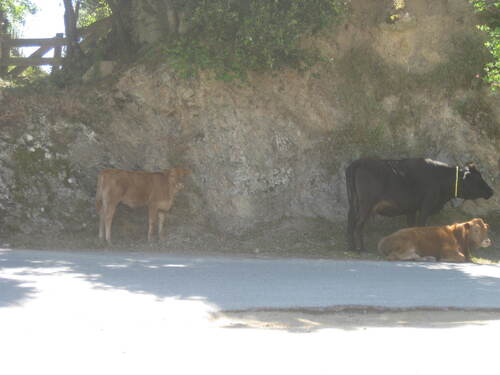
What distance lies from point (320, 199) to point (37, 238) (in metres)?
6.63

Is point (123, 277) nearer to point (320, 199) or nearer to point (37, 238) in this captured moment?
point (37, 238)

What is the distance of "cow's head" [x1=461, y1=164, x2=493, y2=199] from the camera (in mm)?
15555

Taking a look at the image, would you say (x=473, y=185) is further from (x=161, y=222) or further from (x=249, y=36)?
(x=161, y=222)

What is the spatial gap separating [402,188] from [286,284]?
6141 millimetres

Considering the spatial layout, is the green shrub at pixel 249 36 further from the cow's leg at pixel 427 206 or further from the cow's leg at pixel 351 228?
the cow's leg at pixel 427 206

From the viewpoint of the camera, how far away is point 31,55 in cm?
2134

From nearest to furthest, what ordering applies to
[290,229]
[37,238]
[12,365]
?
[12,365] → [37,238] → [290,229]

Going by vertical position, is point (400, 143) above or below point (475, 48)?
below

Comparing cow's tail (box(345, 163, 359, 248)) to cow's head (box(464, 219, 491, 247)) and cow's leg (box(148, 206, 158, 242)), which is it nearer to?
cow's head (box(464, 219, 491, 247))

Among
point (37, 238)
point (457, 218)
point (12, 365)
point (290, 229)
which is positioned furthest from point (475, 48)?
point (12, 365)

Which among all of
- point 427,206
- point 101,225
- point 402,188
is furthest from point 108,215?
point 427,206

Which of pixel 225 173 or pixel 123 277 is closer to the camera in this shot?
pixel 123 277

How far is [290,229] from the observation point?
15.7m

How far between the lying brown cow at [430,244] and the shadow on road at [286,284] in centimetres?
74
